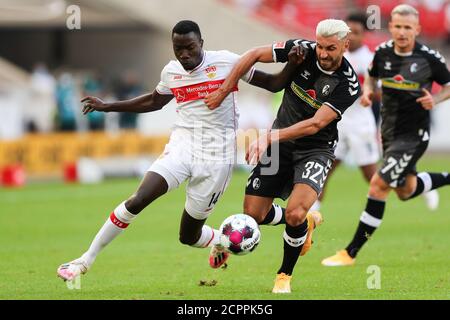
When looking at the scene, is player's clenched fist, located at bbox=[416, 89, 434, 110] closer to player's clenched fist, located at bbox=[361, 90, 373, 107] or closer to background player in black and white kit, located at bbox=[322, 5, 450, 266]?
background player in black and white kit, located at bbox=[322, 5, 450, 266]

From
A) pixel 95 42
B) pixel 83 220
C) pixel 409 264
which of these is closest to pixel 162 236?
pixel 83 220

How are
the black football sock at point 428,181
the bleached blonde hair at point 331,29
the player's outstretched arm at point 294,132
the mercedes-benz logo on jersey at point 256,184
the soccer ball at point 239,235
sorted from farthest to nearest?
1. the black football sock at point 428,181
2. the mercedes-benz logo on jersey at point 256,184
3. the soccer ball at point 239,235
4. the bleached blonde hair at point 331,29
5. the player's outstretched arm at point 294,132

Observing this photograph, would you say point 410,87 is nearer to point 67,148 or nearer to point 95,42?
point 67,148

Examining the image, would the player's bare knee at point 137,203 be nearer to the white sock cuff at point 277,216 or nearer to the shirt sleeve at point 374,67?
the white sock cuff at point 277,216

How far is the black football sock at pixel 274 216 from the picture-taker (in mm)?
10328

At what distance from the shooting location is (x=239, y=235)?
927cm

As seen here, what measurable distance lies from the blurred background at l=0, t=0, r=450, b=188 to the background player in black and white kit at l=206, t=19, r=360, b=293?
558 inches

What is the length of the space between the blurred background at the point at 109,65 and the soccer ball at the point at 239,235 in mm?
14607

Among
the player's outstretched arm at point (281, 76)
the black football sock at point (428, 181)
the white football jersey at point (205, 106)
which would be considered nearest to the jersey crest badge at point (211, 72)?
the white football jersey at point (205, 106)

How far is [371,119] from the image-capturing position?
14531 millimetres

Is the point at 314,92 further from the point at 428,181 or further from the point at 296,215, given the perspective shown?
the point at 428,181

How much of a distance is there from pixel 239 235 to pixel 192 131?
4.14 ft

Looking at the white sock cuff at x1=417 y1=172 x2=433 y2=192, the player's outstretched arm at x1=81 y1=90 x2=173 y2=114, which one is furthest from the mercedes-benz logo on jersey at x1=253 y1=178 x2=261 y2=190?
the white sock cuff at x1=417 y1=172 x2=433 y2=192

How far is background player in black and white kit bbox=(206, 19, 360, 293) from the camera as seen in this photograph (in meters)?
9.26
